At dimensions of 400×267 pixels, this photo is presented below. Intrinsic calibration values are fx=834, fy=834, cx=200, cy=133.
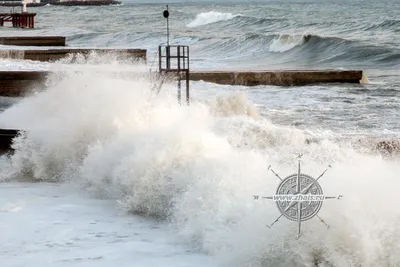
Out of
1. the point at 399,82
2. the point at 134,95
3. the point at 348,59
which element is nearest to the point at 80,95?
the point at 134,95

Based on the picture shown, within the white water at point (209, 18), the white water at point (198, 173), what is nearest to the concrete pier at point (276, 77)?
the white water at point (198, 173)

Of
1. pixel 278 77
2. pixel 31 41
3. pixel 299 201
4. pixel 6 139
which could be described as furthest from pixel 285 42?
pixel 299 201

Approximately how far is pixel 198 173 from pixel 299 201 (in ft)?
7.08

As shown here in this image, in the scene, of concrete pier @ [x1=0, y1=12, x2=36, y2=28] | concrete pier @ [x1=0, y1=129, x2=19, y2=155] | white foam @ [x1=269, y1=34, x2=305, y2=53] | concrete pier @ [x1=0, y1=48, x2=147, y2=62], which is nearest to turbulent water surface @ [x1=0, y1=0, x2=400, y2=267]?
→ concrete pier @ [x1=0, y1=129, x2=19, y2=155]

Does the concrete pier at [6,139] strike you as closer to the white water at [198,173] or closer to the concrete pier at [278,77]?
the white water at [198,173]

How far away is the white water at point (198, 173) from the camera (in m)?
6.07

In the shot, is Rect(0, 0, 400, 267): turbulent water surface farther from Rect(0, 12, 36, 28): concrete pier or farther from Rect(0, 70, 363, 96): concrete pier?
Rect(0, 12, 36, 28): concrete pier

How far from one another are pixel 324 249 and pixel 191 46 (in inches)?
1202

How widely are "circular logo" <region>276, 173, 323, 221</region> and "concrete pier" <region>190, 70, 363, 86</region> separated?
12.7 metres

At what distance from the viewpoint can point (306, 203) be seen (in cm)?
612

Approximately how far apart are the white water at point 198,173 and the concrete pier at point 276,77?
6.10 metres

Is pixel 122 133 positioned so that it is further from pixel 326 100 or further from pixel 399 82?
pixel 399 82

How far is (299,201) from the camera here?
6.01 metres

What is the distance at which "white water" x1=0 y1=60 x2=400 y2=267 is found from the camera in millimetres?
6066
